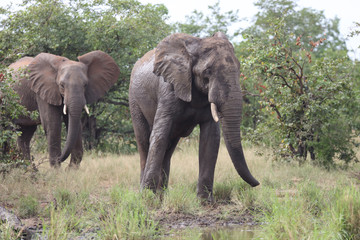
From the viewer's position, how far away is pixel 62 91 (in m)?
10.4

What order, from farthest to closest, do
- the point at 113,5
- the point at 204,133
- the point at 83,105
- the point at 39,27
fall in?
the point at 113,5, the point at 39,27, the point at 83,105, the point at 204,133

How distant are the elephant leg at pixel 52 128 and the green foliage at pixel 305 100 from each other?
3.83m

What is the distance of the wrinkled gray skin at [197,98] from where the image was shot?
641 centimetres

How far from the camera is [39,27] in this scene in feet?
45.3

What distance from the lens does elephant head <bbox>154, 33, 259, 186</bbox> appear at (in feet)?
20.9

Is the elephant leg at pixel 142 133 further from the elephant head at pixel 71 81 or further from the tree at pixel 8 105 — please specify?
the elephant head at pixel 71 81

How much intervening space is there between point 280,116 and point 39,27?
6720mm

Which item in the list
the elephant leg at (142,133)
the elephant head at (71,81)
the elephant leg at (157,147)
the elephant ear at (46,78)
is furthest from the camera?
the elephant ear at (46,78)

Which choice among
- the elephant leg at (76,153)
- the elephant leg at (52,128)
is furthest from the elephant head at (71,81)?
the elephant leg at (76,153)

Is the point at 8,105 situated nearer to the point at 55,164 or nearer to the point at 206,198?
the point at 55,164

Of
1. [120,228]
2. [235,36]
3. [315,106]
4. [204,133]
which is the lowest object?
[120,228]

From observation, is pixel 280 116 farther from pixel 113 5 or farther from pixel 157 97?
pixel 113 5

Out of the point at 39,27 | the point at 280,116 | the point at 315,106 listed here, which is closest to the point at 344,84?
the point at 315,106

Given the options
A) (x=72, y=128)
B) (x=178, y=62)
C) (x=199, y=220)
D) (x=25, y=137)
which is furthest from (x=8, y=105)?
(x=25, y=137)
